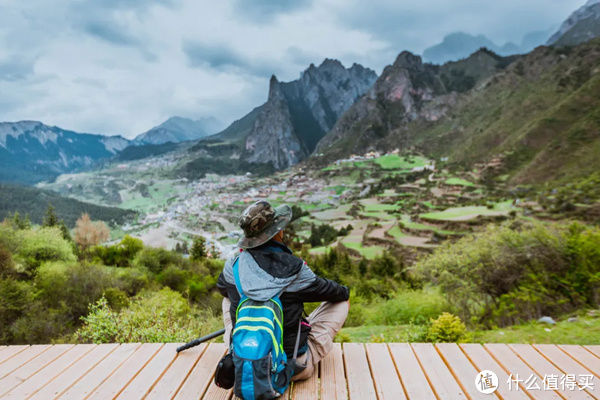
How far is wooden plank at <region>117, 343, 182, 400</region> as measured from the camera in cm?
204

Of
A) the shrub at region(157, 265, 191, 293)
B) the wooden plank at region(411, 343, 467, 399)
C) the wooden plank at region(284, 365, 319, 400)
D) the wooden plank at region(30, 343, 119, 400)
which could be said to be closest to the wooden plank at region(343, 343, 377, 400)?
the wooden plank at region(284, 365, 319, 400)

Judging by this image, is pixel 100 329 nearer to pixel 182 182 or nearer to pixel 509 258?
pixel 509 258

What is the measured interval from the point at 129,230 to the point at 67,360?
7931 cm

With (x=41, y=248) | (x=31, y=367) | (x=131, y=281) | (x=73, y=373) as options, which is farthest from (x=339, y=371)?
(x=41, y=248)

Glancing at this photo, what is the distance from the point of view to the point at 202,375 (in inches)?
88.0

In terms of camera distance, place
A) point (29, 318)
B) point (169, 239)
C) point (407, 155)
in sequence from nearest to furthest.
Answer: point (29, 318) → point (169, 239) → point (407, 155)

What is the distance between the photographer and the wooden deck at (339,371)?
1.97m

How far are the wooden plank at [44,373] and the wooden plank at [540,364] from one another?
3500mm

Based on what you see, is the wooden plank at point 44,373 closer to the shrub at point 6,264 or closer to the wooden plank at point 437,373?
the wooden plank at point 437,373

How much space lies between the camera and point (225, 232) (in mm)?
56906

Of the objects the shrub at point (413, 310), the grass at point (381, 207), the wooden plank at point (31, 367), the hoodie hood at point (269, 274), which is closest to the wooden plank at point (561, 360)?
the hoodie hood at point (269, 274)

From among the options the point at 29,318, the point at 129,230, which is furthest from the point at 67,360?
the point at 129,230

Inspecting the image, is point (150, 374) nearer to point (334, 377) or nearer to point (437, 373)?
point (334, 377)

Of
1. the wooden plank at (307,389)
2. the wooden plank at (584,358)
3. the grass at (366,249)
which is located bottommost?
the grass at (366,249)
